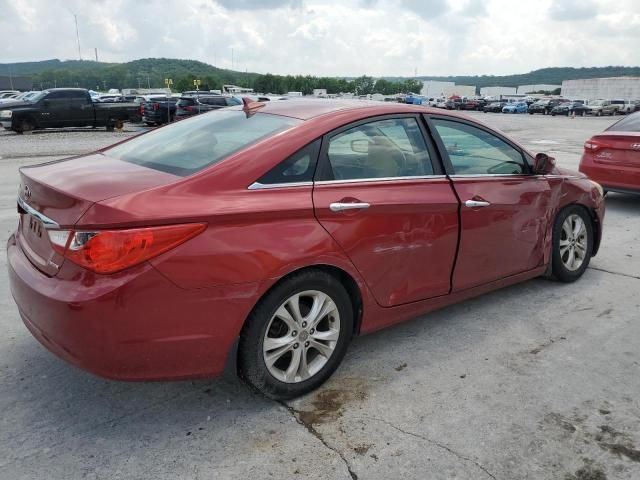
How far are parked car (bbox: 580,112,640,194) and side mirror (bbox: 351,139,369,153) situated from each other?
19.6 ft

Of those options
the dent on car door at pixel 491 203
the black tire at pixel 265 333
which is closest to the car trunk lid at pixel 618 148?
the dent on car door at pixel 491 203

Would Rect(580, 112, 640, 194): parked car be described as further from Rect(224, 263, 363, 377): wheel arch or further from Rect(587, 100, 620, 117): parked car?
Rect(587, 100, 620, 117): parked car

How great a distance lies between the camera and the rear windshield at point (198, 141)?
3.03 meters

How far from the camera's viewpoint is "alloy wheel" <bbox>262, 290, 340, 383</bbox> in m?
2.93

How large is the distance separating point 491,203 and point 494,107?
212 ft

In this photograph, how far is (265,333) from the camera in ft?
9.37

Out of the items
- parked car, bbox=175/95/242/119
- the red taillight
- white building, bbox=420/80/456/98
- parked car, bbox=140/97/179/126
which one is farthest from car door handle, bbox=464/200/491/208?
white building, bbox=420/80/456/98

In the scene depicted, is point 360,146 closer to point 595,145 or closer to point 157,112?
point 595,145

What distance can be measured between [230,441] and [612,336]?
2.74 m

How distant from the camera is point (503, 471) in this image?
2.55 metres

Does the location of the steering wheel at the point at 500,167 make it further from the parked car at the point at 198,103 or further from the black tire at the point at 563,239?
the parked car at the point at 198,103

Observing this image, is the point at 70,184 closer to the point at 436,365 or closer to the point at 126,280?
the point at 126,280

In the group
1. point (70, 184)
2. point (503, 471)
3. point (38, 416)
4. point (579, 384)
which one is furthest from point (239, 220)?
point (579, 384)

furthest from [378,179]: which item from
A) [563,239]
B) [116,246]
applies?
[563,239]
